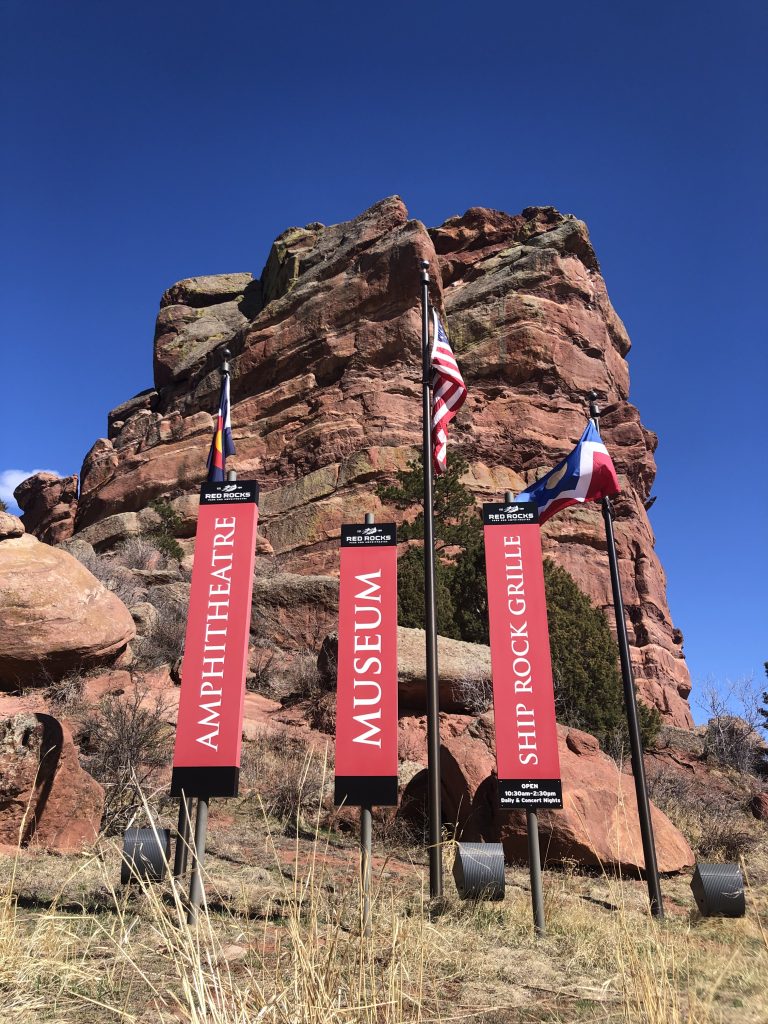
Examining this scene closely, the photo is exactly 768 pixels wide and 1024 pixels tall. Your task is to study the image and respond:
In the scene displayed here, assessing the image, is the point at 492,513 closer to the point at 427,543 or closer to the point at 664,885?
the point at 427,543

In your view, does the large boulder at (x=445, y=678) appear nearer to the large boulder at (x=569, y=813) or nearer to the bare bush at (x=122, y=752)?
the large boulder at (x=569, y=813)

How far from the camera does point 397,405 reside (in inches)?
1489

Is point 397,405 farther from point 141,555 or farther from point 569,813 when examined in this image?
point 569,813

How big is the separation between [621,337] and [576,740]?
39.8 meters

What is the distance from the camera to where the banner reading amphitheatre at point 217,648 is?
7.20m

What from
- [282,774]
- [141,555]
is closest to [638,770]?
[282,774]

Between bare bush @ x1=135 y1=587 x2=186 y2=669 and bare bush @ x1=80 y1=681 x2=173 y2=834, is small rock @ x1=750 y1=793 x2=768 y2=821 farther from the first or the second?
bare bush @ x1=135 y1=587 x2=186 y2=669

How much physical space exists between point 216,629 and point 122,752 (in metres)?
4.70

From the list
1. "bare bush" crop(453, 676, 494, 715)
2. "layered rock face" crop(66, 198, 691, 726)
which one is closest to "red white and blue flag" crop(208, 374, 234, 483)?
"bare bush" crop(453, 676, 494, 715)

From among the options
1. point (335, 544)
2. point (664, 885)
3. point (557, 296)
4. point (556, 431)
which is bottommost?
point (664, 885)

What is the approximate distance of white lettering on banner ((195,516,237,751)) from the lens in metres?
7.35

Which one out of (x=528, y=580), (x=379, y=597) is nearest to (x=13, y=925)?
(x=379, y=597)

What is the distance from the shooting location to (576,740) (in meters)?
11.9

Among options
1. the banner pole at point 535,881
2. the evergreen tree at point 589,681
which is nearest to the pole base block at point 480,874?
the banner pole at point 535,881
